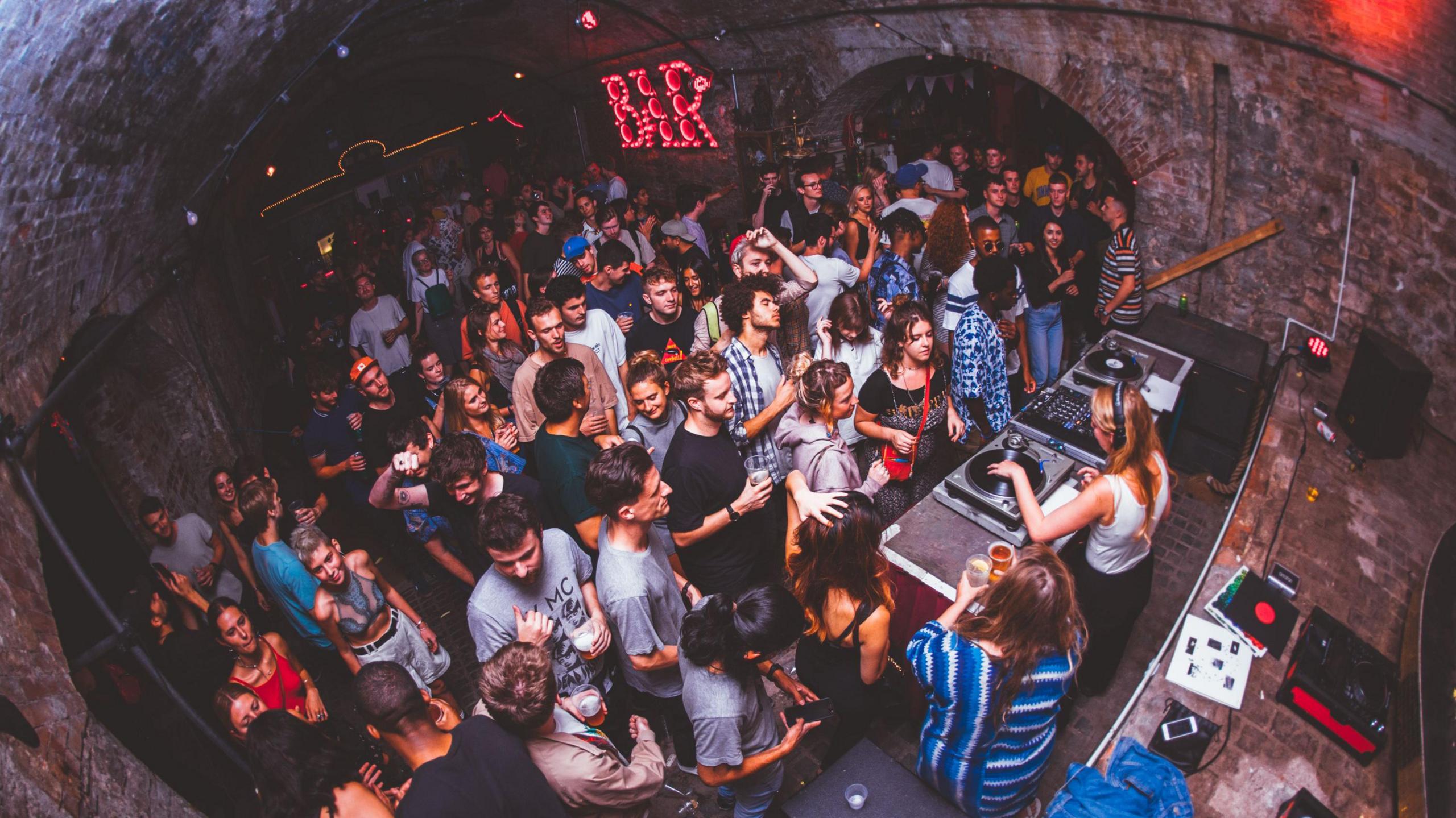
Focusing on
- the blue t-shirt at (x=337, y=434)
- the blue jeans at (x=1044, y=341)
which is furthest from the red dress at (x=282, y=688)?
the blue jeans at (x=1044, y=341)

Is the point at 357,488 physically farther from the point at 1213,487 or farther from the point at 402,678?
the point at 1213,487

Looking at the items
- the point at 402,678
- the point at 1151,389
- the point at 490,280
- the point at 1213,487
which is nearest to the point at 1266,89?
the point at 1151,389

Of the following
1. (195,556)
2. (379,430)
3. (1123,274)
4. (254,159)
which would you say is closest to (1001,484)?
(1123,274)

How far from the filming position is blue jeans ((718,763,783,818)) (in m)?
2.84

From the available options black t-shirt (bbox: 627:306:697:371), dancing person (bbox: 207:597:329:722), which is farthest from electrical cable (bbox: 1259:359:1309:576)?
dancing person (bbox: 207:597:329:722)

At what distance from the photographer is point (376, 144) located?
41.0ft

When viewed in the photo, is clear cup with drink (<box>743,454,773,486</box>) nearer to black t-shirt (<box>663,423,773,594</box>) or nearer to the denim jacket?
black t-shirt (<box>663,423,773,594</box>)

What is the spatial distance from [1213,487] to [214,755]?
5.78 metres

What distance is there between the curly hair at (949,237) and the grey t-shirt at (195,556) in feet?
15.9

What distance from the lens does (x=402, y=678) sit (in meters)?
2.50

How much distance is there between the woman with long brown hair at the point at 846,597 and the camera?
264 centimetres

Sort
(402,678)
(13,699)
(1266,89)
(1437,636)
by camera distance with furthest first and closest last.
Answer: (1266,89)
(1437,636)
(402,678)
(13,699)

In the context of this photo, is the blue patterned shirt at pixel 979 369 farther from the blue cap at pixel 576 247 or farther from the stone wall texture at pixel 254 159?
the blue cap at pixel 576 247

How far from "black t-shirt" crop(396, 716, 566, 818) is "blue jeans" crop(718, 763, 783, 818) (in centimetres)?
82
